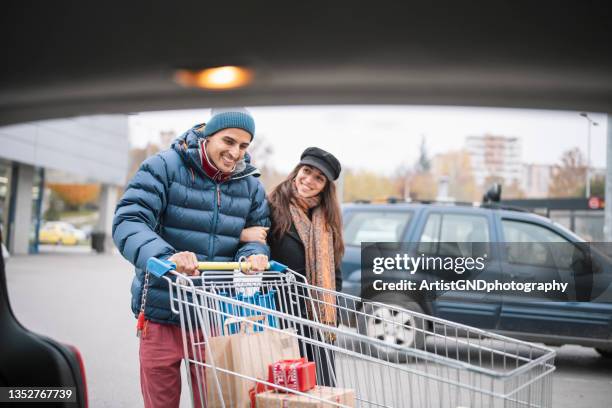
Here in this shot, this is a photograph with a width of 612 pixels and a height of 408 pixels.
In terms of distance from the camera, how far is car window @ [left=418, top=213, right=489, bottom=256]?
6.86 meters

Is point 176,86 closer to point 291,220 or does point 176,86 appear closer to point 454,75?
point 454,75

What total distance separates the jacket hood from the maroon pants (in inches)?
30.9

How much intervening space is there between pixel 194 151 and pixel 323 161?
Answer: 0.89 m

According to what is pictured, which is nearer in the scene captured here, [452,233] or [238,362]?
[238,362]

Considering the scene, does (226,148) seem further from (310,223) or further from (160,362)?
(160,362)

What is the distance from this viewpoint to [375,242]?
7.07 metres

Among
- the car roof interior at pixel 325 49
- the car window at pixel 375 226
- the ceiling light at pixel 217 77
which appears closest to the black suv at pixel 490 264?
the car window at pixel 375 226

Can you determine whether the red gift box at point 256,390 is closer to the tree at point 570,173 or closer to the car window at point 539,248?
the car window at point 539,248

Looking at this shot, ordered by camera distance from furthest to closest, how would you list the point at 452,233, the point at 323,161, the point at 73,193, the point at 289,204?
the point at 73,193 < the point at 452,233 < the point at 289,204 < the point at 323,161

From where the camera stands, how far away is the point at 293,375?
2.43 m

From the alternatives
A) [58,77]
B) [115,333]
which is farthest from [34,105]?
[115,333]

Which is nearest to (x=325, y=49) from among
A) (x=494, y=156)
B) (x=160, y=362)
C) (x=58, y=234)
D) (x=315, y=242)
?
(x=315, y=242)

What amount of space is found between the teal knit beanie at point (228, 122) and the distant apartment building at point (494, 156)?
98.5 feet

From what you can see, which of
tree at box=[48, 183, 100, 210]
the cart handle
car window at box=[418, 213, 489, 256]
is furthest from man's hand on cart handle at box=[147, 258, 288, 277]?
tree at box=[48, 183, 100, 210]
